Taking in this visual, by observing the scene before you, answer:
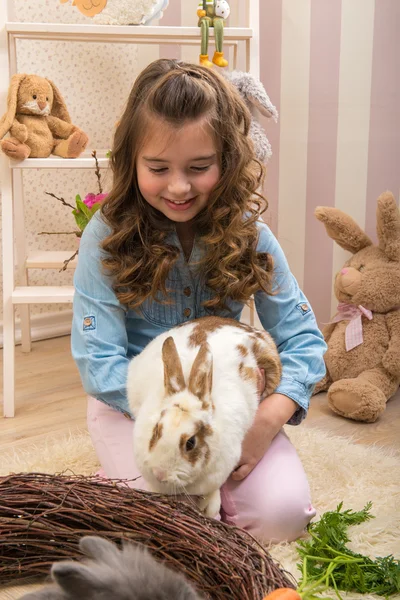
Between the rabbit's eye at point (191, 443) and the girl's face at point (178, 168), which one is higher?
the girl's face at point (178, 168)

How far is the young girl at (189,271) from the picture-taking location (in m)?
1.24

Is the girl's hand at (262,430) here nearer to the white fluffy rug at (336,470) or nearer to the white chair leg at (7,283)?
the white fluffy rug at (336,470)

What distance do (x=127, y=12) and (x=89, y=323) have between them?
95 cm

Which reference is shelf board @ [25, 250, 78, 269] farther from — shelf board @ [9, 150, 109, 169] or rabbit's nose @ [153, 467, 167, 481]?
rabbit's nose @ [153, 467, 167, 481]

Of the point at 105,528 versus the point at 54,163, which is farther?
the point at 54,163

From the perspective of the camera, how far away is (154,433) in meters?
0.98

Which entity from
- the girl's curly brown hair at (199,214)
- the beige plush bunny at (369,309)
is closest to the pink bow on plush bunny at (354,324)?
the beige plush bunny at (369,309)

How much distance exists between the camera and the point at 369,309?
2.07 meters

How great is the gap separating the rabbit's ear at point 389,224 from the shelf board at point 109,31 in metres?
0.58

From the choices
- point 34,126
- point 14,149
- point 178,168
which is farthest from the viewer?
point 34,126

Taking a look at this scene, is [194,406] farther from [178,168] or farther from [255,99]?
[255,99]

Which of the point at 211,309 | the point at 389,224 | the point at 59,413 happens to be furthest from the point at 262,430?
the point at 389,224

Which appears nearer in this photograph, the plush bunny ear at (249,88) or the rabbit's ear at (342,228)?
the plush bunny ear at (249,88)

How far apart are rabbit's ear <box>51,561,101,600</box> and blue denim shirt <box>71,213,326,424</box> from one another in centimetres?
64
